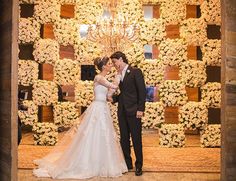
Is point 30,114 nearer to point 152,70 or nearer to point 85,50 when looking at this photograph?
point 85,50

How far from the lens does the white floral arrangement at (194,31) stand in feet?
25.1

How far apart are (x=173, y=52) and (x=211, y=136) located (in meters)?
1.90

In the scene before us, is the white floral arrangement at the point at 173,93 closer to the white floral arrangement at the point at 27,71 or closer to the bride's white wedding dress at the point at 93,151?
the bride's white wedding dress at the point at 93,151

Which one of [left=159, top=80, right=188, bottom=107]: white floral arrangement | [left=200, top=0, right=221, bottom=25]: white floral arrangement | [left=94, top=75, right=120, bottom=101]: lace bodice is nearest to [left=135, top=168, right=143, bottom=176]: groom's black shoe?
[left=94, top=75, right=120, bottom=101]: lace bodice

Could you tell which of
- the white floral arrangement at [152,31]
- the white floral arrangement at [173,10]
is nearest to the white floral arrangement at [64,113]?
the white floral arrangement at [152,31]

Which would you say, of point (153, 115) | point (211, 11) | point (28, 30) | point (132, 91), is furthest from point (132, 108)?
point (211, 11)

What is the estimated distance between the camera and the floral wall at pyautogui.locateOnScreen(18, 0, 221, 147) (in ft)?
24.8

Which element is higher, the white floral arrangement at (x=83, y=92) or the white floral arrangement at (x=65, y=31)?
the white floral arrangement at (x=65, y=31)

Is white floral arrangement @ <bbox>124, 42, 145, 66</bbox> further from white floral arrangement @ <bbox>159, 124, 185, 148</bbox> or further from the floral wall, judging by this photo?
white floral arrangement @ <bbox>159, 124, 185, 148</bbox>

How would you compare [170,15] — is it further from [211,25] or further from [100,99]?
[100,99]

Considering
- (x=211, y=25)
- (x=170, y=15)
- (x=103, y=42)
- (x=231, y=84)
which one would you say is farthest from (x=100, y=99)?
(x=211, y=25)

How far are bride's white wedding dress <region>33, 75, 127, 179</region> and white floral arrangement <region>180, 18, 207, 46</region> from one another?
2.81 metres

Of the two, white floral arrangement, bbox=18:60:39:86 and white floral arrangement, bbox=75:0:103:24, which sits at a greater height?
white floral arrangement, bbox=75:0:103:24

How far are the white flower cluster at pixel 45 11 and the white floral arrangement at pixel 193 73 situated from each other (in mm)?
2825
